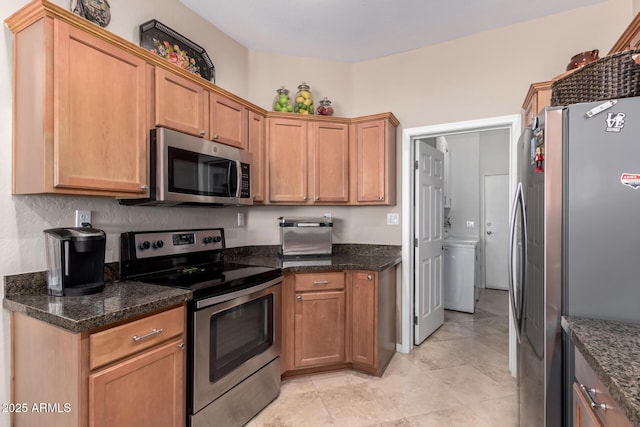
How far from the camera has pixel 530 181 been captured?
4.62 ft

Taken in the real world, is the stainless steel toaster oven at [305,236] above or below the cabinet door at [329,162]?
below

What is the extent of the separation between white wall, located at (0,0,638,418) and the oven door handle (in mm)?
692

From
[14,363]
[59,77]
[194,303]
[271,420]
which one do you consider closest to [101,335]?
[194,303]

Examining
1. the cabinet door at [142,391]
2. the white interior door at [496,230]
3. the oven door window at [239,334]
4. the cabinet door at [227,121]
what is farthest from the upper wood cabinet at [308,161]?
the white interior door at [496,230]

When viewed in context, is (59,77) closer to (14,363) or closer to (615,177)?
(14,363)

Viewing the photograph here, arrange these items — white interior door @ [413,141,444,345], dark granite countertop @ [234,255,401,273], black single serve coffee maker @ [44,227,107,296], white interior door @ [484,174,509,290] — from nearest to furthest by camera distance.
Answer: black single serve coffee maker @ [44,227,107,296], dark granite countertop @ [234,255,401,273], white interior door @ [413,141,444,345], white interior door @ [484,174,509,290]

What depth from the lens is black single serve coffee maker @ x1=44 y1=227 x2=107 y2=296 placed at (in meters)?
1.48

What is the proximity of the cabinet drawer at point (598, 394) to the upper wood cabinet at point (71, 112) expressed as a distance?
2.08 m

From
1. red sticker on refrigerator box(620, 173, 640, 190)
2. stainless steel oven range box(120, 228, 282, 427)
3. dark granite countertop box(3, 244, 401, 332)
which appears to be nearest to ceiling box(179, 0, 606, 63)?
stainless steel oven range box(120, 228, 282, 427)

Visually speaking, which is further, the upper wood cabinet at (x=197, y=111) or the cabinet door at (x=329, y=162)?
the cabinet door at (x=329, y=162)

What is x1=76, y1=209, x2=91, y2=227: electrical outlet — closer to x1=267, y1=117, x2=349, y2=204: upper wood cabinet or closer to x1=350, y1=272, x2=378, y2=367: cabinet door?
x1=267, y1=117, x2=349, y2=204: upper wood cabinet

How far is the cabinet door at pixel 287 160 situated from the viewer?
2766mm

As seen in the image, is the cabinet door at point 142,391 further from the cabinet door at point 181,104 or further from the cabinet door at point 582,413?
the cabinet door at point 582,413

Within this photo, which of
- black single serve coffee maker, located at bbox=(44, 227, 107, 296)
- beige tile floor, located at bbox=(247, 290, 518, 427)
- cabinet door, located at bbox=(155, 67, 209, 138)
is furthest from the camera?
beige tile floor, located at bbox=(247, 290, 518, 427)
